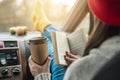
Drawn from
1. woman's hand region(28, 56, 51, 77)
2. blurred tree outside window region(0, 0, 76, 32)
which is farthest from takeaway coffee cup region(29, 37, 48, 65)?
blurred tree outside window region(0, 0, 76, 32)

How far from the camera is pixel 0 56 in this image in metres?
1.50

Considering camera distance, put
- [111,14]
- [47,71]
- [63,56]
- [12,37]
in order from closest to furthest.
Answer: [111,14] < [63,56] < [47,71] < [12,37]

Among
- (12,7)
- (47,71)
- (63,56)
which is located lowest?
(47,71)

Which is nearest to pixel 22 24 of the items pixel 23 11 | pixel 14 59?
pixel 23 11

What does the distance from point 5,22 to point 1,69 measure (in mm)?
384

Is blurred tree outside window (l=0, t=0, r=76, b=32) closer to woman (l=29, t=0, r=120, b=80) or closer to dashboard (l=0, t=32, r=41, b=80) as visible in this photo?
dashboard (l=0, t=32, r=41, b=80)

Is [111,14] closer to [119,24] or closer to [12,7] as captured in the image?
[119,24]

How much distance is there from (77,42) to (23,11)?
495 mm

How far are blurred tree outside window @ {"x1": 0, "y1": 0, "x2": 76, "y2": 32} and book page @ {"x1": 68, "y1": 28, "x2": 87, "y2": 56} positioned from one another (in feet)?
1.17

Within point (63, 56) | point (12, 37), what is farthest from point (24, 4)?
point (63, 56)

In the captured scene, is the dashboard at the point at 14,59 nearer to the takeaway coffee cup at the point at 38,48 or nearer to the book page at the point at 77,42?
the takeaway coffee cup at the point at 38,48

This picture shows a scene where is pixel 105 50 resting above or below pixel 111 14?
below

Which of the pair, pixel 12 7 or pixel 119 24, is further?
pixel 12 7

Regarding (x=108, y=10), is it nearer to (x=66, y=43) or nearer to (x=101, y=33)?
(x=101, y=33)
